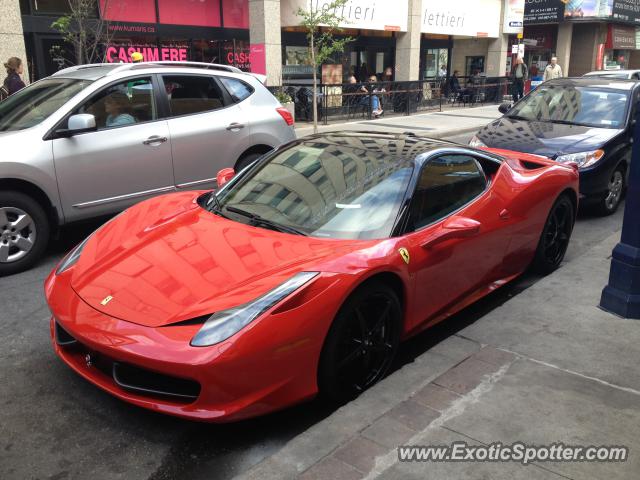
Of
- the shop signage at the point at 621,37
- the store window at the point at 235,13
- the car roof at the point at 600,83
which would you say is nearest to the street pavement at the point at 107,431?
the car roof at the point at 600,83

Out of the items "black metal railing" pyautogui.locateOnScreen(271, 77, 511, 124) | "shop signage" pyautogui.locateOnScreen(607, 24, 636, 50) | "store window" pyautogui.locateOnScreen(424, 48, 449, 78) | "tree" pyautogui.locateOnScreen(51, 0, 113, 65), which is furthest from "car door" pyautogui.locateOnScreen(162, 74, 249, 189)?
"shop signage" pyautogui.locateOnScreen(607, 24, 636, 50)

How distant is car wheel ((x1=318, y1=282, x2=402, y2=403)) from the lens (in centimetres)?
320

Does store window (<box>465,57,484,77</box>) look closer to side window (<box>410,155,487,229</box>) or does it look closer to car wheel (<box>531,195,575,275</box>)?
car wheel (<box>531,195,575,275</box>)

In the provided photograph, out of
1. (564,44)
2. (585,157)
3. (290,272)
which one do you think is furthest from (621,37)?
(290,272)

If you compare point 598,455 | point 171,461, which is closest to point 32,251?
point 171,461

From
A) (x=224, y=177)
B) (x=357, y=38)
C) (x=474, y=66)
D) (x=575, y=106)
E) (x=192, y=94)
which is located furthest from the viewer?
(x=474, y=66)

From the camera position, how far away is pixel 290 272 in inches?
126

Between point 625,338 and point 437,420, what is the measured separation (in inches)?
71.9

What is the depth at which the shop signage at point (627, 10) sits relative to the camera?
36.2 metres

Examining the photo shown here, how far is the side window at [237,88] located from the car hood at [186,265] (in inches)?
135

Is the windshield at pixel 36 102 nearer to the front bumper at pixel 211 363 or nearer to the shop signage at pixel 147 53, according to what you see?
the front bumper at pixel 211 363

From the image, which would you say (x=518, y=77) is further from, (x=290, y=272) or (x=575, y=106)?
(x=290, y=272)

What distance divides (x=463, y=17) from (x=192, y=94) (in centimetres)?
2186

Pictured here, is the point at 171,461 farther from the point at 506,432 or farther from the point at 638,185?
the point at 638,185
